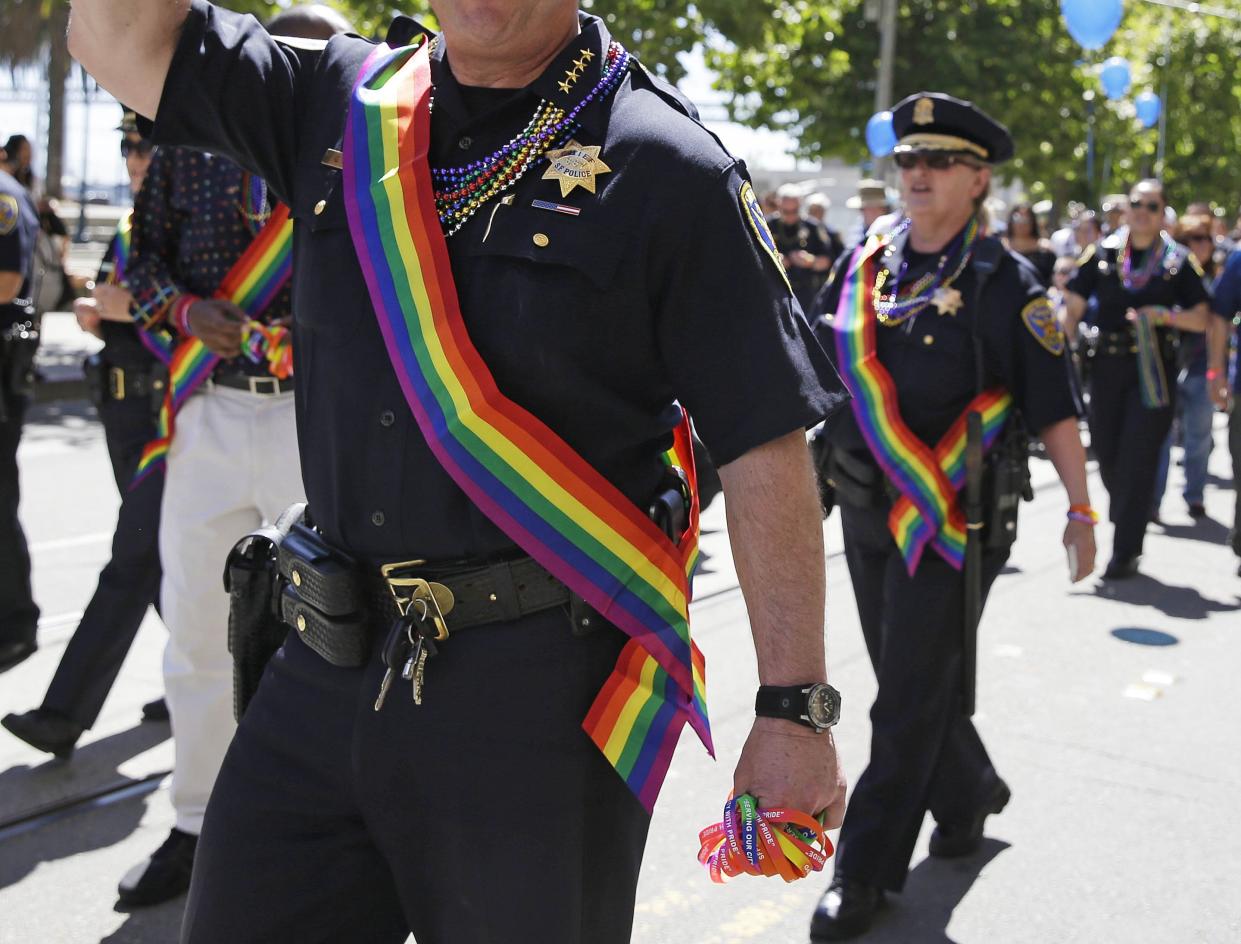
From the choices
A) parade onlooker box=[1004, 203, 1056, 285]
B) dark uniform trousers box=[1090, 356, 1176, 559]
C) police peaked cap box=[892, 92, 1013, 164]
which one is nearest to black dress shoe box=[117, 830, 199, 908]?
police peaked cap box=[892, 92, 1013, 164]

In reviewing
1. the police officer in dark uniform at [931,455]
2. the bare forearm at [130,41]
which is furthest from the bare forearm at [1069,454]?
the bare forearm at [130,41]

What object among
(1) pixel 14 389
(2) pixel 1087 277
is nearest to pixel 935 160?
(1) pixel 14 389

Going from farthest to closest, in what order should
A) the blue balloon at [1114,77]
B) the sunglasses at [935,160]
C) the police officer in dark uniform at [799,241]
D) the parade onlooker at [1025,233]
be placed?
the blue balloon at [1114,77], the police officer in dark uniform at [799,241], the parade onlooker at [1025,233], the sunglasses at [935,160]

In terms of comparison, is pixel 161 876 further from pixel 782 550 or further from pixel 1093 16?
pixel 1093 16

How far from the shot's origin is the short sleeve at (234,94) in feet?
7.22

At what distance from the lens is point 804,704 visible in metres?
2.07

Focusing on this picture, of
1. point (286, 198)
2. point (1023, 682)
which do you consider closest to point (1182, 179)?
point (1023, 682)

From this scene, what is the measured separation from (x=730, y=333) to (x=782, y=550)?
0.30m

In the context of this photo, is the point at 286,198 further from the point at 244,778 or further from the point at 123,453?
the point at 123,453

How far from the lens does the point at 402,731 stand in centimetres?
210

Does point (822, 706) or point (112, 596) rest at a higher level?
point (822, 706)

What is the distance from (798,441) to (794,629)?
257 millimetres

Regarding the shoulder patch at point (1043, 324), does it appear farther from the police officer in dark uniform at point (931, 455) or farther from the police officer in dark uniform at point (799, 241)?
the police officer in dark uniform at point (799, 241)

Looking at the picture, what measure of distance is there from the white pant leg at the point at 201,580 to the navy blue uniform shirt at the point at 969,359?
162 centimetres
